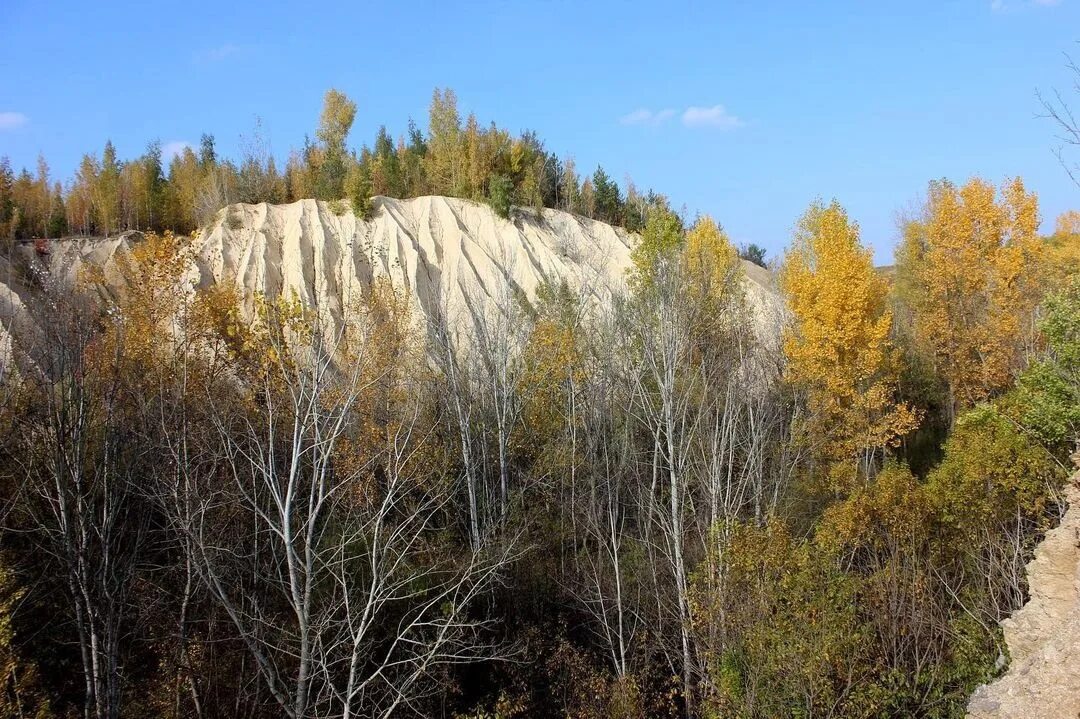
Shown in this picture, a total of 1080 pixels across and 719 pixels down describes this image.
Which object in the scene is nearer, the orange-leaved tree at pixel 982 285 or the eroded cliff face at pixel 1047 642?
the eroded cliff face at pixel 1047 642

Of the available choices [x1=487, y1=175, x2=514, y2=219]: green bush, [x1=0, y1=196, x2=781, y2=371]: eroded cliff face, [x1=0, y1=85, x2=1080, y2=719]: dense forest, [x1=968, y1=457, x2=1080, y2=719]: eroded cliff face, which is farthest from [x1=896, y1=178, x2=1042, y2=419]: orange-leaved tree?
[x1=487, y1=175, x2=514, y2=219]: green bush

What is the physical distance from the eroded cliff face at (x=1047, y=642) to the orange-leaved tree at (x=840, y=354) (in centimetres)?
940

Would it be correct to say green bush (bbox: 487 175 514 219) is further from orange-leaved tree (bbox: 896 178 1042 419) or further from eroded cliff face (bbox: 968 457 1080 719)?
eroded cliff face (bbox: 968 457 1080 719)

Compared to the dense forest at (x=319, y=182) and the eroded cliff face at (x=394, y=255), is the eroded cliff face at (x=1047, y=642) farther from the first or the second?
the dense forest at (x=319, y=182)

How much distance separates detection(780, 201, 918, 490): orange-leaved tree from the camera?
20859 millimetres

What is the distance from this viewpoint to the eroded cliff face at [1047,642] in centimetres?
841

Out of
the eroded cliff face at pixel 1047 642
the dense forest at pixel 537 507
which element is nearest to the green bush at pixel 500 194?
the dense forest at pixel 537 507

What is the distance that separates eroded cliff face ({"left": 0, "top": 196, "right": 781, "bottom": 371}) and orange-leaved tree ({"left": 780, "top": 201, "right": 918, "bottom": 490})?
730cm

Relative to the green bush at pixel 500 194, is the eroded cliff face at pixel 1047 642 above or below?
below

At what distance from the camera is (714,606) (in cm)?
1069

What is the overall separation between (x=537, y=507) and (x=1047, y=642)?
12.4 m

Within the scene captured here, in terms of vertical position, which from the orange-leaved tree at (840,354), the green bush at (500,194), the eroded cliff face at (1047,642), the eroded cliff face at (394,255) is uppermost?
the green bush at (500,194)

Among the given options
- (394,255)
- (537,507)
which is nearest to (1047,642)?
(537,507)

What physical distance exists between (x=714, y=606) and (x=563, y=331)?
Answer: 1263 cm
